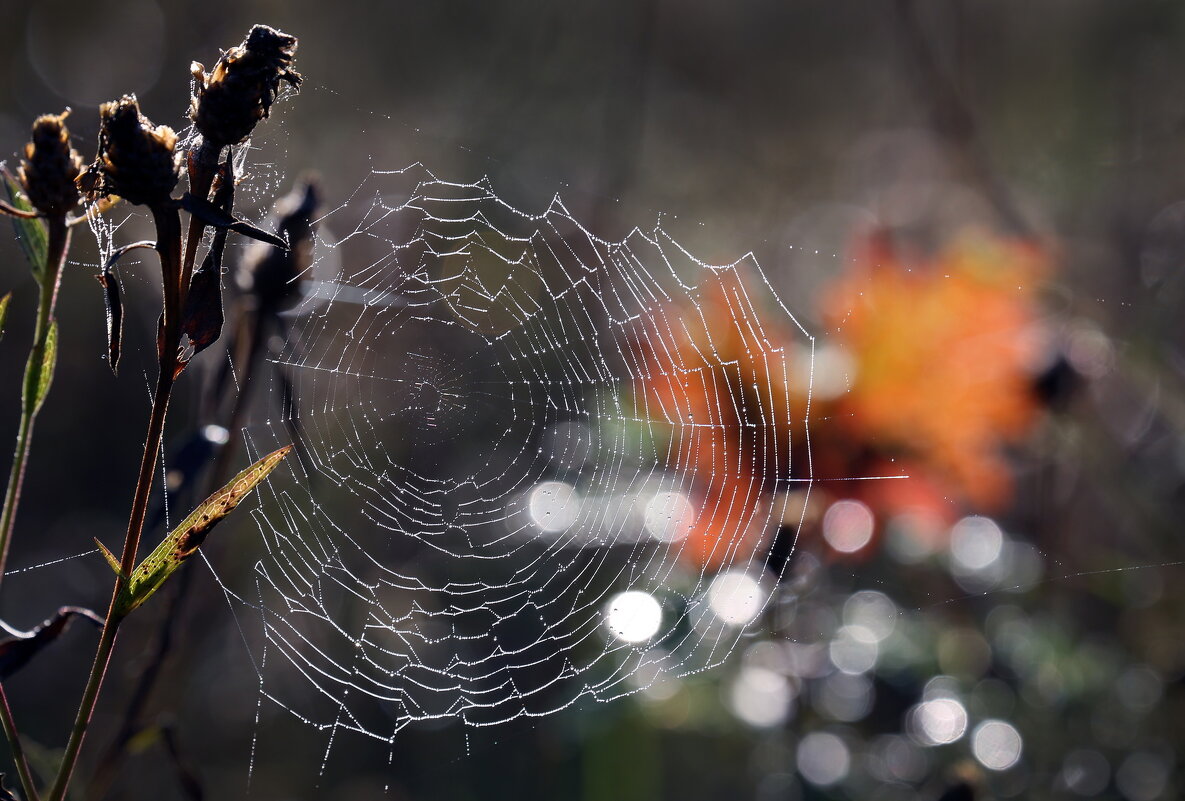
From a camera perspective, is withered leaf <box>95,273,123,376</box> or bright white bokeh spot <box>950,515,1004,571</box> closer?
withered leaf <box>95,273,123,376</box>

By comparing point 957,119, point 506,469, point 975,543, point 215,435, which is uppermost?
point 957,119

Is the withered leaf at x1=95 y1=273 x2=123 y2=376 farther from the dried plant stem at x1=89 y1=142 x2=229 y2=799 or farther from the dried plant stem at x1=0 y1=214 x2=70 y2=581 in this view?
the dried plant stem at x1=89 y1=142 x2=229 y2=799

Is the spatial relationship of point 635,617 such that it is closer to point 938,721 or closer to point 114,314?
point 938,721

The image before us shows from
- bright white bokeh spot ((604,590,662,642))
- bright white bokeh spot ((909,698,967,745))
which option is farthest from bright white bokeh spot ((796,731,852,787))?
bright white bokeh spot ((604,590,662,642))

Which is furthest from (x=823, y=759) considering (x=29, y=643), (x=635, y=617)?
(x=29, y=643)

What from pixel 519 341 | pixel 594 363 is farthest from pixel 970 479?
pixel 519 341

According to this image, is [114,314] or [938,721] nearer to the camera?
[114,314]

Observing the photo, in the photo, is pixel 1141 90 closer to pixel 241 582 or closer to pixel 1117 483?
pixel 1117 483
